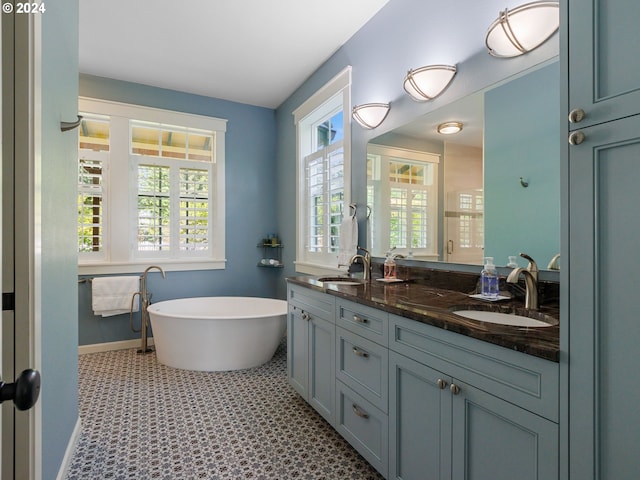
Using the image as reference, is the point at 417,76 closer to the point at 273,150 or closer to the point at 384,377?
the point at 384,377

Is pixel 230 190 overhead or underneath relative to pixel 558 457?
overhead

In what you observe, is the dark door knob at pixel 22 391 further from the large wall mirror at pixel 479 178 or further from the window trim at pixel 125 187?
the window trim at pixel 125 187

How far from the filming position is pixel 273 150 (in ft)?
15.3

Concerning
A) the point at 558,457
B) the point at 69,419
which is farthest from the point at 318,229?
the point at 558,457

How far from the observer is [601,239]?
87cm

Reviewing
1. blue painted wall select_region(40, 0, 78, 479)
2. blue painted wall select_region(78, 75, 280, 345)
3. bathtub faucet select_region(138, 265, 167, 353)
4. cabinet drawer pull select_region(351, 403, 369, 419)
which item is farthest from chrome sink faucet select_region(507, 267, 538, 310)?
bathtub faucet select_region(138, 265, 167, 353)

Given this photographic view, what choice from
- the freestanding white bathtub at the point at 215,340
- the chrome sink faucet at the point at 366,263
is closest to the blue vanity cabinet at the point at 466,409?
the chrome sink faucet at the point at 366,263

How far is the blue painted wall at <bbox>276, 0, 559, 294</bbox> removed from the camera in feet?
6.11

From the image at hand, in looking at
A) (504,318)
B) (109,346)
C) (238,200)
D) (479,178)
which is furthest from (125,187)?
(504,318)

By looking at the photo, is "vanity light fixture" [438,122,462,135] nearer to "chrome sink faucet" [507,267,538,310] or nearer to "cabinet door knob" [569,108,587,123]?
"chrome sink faucet" [507,267,538,310]

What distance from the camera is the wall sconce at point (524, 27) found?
1513 millimetres

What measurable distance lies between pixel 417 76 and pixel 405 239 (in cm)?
103

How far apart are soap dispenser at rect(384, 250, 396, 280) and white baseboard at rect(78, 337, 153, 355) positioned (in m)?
2.92

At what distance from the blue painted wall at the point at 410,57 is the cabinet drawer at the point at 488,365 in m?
1.29
